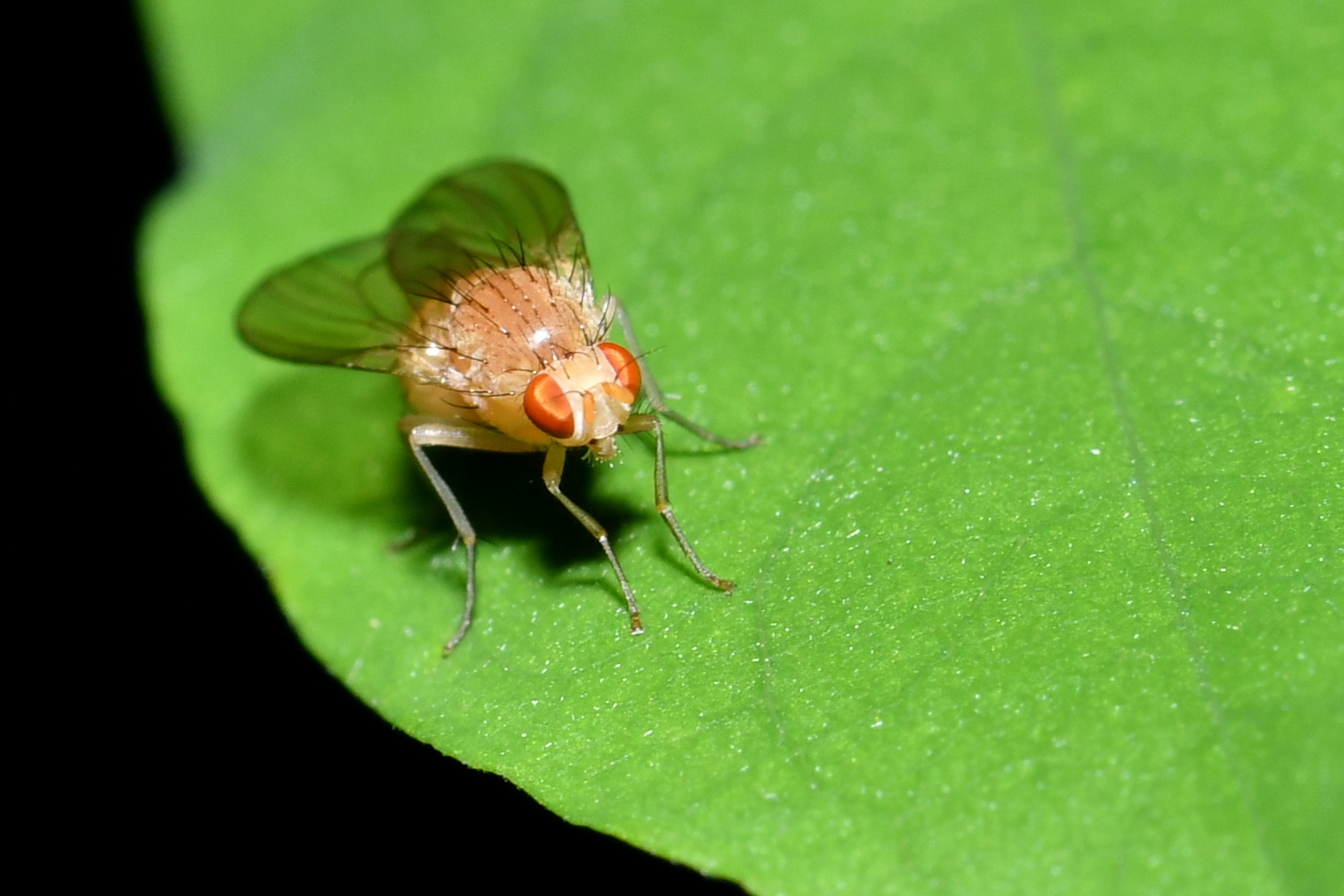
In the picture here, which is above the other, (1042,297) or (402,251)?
(1042,297)

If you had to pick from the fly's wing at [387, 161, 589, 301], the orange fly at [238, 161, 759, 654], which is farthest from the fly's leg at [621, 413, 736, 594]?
the fly's wing at [387, 161, 589, 301]

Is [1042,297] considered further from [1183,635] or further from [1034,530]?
[1183,635]

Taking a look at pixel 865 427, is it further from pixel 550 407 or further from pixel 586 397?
pixel 550 407

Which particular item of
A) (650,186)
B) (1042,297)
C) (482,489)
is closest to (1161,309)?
(1042,297)

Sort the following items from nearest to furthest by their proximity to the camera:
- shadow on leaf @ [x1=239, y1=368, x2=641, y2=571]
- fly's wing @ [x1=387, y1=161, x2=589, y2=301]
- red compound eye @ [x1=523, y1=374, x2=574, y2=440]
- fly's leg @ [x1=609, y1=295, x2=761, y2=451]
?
red compound eye @ [x1=523, y1=374, x2=574, y2=440] < fly's leg @ [x1=609, y1=295, x2=761, y2=451] < shadow on leaf @ [x1=239, y1=368, x2=641, y2=571] < fly's wing @ [x1=387, y1=161, x2=589, y2=301]

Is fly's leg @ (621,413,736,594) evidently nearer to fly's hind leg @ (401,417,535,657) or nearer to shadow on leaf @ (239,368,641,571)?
shadow on leaf @ (239,368,641,571)

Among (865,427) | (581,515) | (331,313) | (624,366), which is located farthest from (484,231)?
(865,427)

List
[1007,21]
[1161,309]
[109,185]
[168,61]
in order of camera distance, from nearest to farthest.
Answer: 1. [1161,309]
2. [1007,21]
3. [168,61]
4. [109,185]

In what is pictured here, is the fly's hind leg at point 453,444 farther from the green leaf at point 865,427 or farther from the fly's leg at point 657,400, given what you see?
the fly's leg at point 657,400
